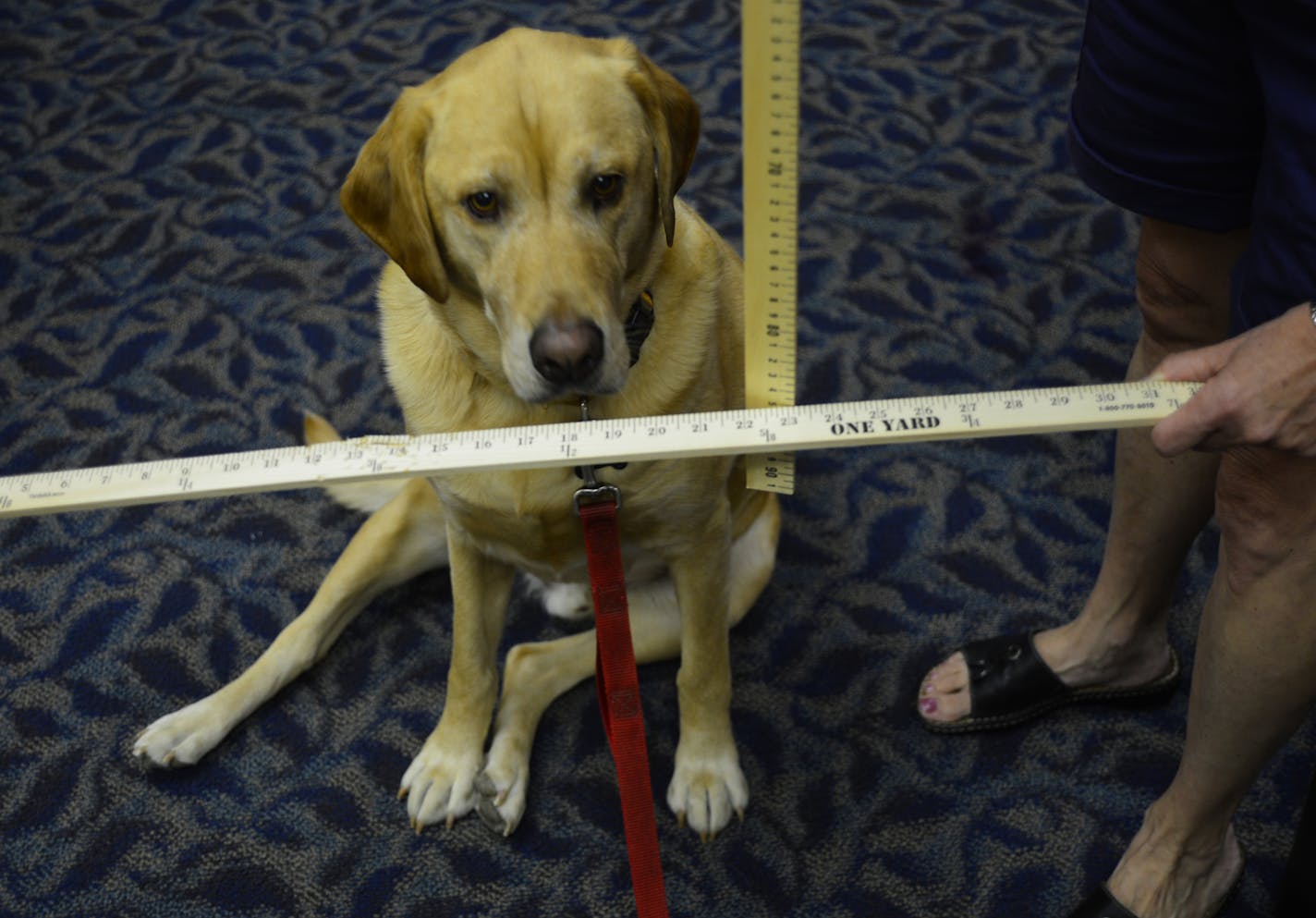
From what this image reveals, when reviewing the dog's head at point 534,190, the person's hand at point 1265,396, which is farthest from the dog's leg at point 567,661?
the person's hand at point 1265,396

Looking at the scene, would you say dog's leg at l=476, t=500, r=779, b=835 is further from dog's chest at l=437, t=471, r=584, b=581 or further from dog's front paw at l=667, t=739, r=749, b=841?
dog's chest at l=437, t=471, r=584, b=581

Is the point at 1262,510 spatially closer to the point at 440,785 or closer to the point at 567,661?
the point at 567,661

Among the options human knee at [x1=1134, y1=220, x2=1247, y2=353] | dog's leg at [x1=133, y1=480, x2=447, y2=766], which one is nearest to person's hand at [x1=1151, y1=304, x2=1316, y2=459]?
human knee at [x1=1134, y1=220, x2=1247, y2=353]

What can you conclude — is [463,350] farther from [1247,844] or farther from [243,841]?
[1247,844]

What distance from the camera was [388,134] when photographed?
5.62ft

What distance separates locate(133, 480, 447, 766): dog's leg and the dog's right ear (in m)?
0.75

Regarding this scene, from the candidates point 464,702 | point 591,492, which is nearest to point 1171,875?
point 591,492

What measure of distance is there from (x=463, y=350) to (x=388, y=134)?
1.19ft

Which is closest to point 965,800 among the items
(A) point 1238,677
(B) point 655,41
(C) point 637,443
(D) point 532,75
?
(A) point 1238,677

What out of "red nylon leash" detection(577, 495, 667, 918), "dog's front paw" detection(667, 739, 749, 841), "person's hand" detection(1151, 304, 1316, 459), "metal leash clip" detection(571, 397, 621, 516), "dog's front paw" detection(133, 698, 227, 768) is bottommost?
"dog's front paw" detection(667, 739, 749, 841)

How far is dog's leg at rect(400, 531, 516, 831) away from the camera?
86.7 inches

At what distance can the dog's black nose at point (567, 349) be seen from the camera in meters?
1.63

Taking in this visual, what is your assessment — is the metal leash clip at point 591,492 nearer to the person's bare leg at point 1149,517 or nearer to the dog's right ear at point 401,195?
the dog's right ear at point 401,195

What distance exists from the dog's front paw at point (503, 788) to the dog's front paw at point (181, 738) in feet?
1.86
